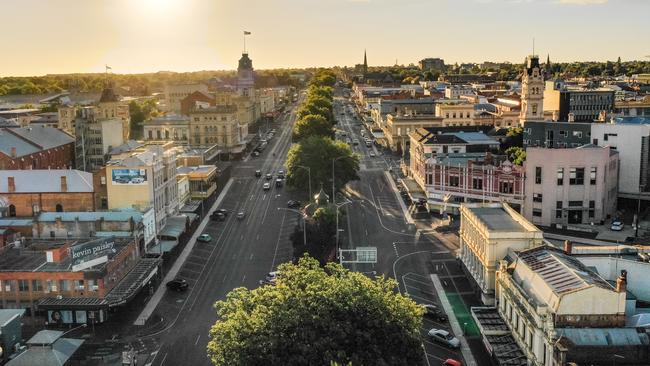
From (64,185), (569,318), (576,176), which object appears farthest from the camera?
(576,176)

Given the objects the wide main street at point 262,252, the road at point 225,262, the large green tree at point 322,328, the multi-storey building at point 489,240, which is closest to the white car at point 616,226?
the multi-storey building at point 489,240

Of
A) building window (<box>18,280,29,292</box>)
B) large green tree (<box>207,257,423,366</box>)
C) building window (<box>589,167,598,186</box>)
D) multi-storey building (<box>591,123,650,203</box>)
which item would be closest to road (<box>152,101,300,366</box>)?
large green tree (<box>207,257,423,366</box>)

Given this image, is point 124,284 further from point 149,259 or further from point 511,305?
point 511,305

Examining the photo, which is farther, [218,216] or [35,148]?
[35,148]

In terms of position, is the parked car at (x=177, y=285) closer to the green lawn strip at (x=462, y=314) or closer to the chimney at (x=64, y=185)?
the chimney at (x=64, y=185)

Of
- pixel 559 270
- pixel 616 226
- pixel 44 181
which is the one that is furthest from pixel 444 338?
pixel 44 181

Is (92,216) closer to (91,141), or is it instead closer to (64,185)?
(64,185)
